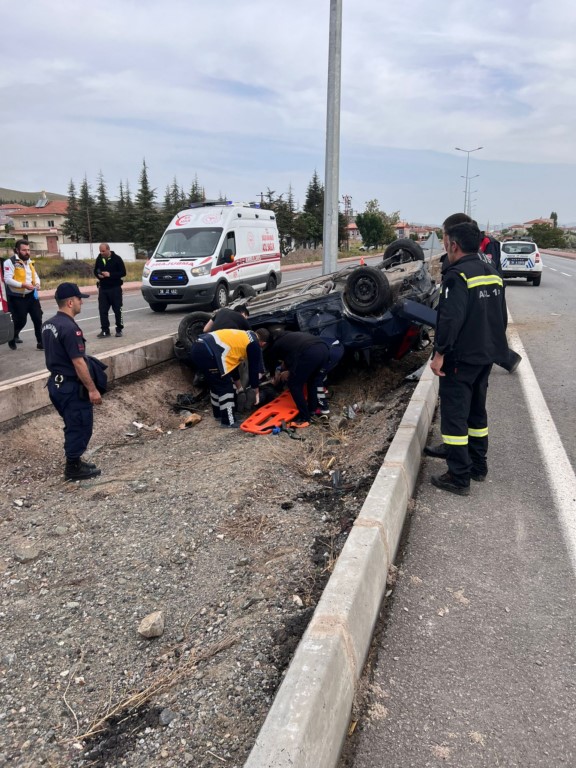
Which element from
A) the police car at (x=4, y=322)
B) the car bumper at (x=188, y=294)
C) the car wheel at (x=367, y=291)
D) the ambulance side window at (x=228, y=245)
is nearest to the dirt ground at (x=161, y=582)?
the car wheel at (x=367, y=291)

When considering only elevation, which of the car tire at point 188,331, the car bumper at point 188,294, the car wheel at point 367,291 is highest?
the car wheel at point 367,291

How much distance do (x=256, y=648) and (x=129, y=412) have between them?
4760mm

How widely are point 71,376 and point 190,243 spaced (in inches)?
366

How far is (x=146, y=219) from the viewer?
2501 inches

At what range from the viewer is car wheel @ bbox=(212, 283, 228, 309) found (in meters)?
12.9

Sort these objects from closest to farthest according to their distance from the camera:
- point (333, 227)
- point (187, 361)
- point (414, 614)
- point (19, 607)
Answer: point (414, 614) < point (19, 607) < point (187, 361) < point (333, 227)

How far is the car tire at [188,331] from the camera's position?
8094mm

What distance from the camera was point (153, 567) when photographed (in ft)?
11.2

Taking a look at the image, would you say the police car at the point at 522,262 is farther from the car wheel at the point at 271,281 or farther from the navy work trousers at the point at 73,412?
the navy work trousers at the point at 73,412

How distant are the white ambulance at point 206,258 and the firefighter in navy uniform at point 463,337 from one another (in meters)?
8.98

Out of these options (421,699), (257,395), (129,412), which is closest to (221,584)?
(421,699)

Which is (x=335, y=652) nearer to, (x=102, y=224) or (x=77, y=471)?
(x=77, y=471)

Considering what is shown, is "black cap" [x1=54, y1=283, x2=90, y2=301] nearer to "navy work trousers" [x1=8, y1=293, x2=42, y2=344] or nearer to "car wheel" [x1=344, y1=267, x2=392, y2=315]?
"car wheel" [x1=344, y1=267, x2=392, y2=315]

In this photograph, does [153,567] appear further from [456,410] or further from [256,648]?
[456,410]
